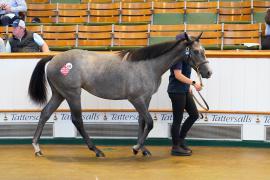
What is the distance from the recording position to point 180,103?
9.43 m

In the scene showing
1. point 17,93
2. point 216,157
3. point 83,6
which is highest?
point 83,6

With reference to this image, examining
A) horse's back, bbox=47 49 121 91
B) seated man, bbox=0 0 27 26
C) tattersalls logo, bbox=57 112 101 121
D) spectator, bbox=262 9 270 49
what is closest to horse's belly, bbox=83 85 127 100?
horse's back, bbox=47 49 121 91

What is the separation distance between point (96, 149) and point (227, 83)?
2.32m

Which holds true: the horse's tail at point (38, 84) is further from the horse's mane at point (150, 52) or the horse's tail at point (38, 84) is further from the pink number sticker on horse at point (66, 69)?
the horse's mane at point (150, 52)

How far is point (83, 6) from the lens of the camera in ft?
51.9

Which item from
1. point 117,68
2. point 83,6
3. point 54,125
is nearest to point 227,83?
point 117,68

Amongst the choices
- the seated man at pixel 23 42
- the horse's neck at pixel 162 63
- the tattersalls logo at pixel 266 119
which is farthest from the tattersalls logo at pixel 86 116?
the tattersalls logo at pixel 266 119

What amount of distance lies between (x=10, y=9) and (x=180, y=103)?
6226mm

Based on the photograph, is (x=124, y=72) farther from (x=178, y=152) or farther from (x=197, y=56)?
(x=178, y=152)

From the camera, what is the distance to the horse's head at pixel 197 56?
361 inches

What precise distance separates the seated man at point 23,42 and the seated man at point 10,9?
305cm

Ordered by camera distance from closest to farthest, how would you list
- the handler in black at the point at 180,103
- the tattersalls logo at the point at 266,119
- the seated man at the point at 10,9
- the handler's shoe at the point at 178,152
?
the handler in black at the point at 180,103 < the handler's shoe at the point at 178,152 < the tattersalls logo at the point at 266,119 < the seated man at the point at 10,9

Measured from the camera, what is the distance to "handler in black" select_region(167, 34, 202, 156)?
9.34 m

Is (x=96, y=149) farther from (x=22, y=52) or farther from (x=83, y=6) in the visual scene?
(x=83, y=6)
